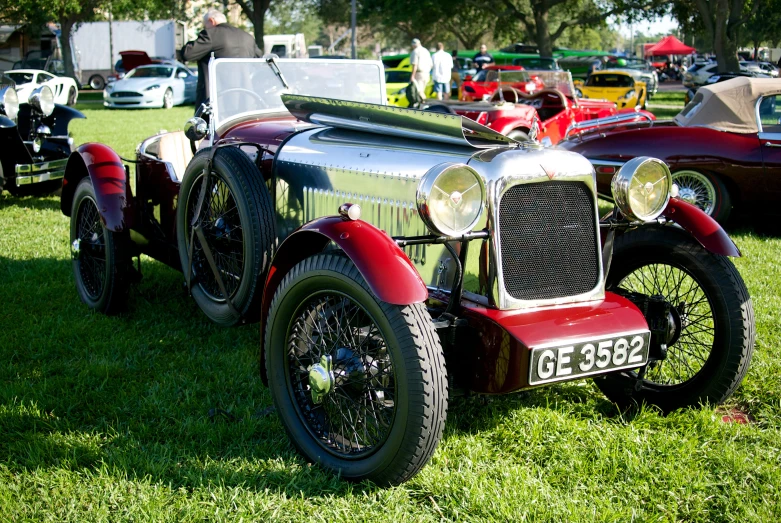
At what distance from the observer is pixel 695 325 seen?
3684mm

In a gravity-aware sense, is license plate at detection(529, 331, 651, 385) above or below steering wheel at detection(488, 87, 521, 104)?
below

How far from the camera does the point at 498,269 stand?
112 inches

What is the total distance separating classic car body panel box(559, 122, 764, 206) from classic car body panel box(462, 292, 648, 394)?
390 cm

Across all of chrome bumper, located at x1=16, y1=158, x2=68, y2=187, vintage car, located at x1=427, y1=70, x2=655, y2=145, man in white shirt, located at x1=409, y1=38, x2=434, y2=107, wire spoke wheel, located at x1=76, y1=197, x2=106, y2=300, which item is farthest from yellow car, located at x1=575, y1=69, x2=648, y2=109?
wire spoke wheel, located at x1=76, y1=197, x2=106, y2=300

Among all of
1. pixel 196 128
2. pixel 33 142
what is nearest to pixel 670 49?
pixel 33 142

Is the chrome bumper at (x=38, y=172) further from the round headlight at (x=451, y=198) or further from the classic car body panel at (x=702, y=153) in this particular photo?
the round headlight at (x=451, y=198)

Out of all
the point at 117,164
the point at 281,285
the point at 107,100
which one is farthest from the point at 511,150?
A: the point at 107,100

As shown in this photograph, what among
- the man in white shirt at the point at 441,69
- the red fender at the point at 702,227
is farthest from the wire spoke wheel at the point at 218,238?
the man in white shirt at the point at 441,69

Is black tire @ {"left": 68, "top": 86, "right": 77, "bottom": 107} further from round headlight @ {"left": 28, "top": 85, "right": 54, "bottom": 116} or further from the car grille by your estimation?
the car grille

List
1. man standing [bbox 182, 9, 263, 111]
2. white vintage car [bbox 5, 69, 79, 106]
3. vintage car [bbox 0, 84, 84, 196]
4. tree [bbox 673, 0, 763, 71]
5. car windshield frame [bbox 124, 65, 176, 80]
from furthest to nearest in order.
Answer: car windshield frame [bbox 124, 65, 176, 80] < tree [bbox 673, 0, 763, 71] < white vintage car [bbox 5, 69, 79, 106] < vintage car [bbox 0, 84, 84, 196] < man standing [bbox 182, 9, 263, 111]

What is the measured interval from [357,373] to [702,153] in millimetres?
5067

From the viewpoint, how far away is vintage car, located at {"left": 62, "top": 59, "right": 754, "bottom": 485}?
2.64 m

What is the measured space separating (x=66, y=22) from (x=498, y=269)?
3457 centimetres

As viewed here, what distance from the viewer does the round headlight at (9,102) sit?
27.0 ft
